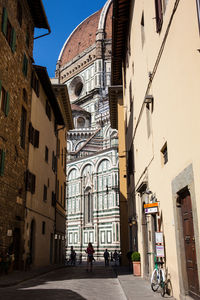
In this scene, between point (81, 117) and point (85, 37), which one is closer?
point (81, 117)

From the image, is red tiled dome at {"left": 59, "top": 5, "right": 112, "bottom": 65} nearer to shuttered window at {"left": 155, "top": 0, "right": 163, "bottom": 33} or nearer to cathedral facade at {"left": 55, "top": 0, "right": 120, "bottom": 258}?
cathedral facade at {"left": 55, "top": 0, "right": 120, "bottom": 258}

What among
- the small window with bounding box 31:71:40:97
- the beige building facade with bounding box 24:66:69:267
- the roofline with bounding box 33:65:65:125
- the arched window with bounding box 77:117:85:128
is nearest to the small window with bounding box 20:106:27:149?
the beige building facade with bounding box 24:66:69:267

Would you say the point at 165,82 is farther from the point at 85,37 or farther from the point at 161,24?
the point at 85,37

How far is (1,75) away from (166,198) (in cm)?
870

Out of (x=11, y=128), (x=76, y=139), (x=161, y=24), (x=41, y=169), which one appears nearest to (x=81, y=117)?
(x=76, y=139)

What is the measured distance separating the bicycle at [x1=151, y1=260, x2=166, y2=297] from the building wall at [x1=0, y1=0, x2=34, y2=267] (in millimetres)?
7083

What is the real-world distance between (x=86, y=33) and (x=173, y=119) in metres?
82.2

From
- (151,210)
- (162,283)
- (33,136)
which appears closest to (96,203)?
(33,136)

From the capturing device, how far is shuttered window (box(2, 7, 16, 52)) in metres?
13.9

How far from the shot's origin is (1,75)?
44.9 ft

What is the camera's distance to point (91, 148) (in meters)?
53.5

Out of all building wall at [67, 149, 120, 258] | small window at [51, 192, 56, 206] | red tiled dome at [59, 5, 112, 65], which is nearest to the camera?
small window at [51, 192, 56, 206]

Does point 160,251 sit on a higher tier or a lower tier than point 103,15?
lower

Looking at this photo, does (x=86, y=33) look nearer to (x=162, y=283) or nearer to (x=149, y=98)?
(x=149, y=98)
